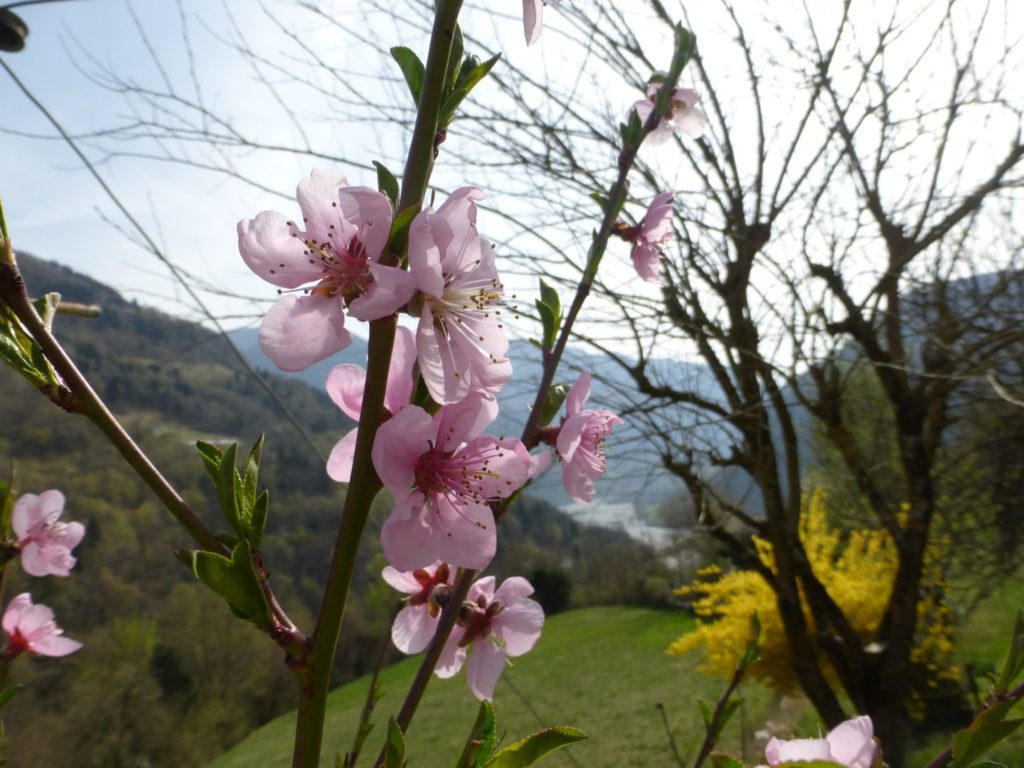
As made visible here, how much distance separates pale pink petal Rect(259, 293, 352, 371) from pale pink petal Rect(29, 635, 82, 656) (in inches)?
23.3

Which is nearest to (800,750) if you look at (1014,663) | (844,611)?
(1014,663)

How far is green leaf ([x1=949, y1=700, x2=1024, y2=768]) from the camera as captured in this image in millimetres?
282

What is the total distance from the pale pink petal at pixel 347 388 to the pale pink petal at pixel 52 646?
0.56 m

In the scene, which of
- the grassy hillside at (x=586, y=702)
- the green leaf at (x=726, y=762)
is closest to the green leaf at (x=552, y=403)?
the green leaf at (x=726, y=762)

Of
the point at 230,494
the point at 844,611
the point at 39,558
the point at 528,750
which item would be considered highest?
the point at 230,494

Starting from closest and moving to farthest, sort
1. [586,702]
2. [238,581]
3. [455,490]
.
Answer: [238,581] < [455,490] < [586,702]

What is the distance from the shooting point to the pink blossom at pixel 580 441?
1.63ft

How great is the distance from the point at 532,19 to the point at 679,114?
512mm

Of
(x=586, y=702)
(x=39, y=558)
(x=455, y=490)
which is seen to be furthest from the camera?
(x=586, y=702)

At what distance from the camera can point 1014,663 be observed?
1.22 feet

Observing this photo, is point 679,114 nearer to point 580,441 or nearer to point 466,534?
point 580,441

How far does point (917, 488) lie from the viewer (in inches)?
85.2

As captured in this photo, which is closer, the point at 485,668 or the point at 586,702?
the point at 485,668

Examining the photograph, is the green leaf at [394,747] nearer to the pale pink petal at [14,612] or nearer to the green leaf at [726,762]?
the green leaf at [726,762]
